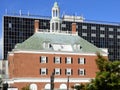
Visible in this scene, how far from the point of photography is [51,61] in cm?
9456

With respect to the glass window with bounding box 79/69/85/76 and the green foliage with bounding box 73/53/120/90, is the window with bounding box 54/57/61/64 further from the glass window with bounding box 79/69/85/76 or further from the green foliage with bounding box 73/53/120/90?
the green foliage with bounding box 73/53/120/90

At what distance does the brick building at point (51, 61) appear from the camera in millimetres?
91875

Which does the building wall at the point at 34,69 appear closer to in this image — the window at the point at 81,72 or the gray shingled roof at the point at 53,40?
the window at the point at 81,72

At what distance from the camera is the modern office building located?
159 m

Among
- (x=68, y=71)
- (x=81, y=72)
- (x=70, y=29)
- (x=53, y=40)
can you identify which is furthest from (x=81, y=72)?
(x=70, y=29)

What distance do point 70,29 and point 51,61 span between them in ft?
234

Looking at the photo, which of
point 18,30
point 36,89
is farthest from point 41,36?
point 18,30

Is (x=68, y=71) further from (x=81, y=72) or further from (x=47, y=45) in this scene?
(x=47, y=45)

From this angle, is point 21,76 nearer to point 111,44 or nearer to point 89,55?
point 89,55

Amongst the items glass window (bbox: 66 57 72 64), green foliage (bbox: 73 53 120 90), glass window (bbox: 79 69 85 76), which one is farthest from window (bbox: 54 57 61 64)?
green foliage (bbox: 73 53 120 90)

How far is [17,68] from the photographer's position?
301 feet

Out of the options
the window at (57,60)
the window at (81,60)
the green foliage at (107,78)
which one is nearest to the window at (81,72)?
the window at (81,60)

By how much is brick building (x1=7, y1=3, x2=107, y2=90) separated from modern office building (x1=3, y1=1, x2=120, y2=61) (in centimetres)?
5904

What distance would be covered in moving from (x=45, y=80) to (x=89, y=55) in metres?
11.2
